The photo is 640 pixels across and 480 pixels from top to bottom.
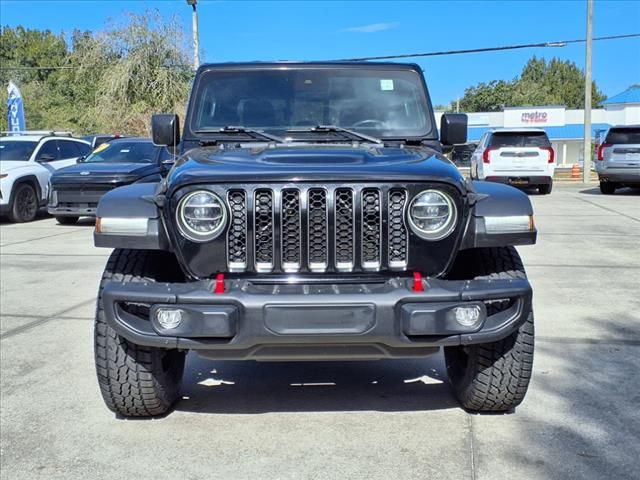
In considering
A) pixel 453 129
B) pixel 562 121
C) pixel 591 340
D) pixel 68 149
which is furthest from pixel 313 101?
pixel 562 121

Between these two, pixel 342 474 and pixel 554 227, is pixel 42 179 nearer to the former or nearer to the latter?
pixel 554 227

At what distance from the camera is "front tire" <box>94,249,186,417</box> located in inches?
134

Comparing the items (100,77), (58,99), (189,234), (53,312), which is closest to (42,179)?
(53,312)

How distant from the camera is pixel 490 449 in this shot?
331 centimetres

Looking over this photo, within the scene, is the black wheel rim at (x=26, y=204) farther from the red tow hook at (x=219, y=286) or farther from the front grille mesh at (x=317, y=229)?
the front grille mesh at (x=317, y=229)

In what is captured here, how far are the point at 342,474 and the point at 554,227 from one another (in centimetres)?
938

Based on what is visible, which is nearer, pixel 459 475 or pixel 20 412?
pixel 459 475

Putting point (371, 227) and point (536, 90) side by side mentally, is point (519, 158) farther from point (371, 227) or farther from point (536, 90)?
point (536, 90)

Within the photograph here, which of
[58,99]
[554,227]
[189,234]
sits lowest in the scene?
[554,227]

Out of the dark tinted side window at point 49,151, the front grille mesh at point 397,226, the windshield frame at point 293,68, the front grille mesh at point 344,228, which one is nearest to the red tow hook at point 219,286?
the front grille mesh at point 344,228

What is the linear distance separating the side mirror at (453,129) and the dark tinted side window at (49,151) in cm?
1155

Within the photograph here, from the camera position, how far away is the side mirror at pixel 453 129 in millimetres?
4574

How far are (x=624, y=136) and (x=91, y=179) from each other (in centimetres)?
1268

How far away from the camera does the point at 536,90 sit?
92.2 metres
